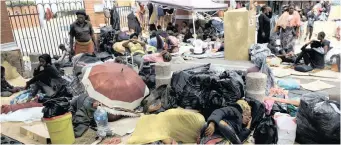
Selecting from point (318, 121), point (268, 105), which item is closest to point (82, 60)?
point (268, 105)

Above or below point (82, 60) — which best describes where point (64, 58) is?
below

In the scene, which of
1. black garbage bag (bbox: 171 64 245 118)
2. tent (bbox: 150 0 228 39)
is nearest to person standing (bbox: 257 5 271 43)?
tent (bbox: 150 0 228 39)

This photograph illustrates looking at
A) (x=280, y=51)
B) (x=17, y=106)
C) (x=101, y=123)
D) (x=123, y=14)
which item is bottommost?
(x=101, y=123)

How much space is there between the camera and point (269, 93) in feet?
18.2

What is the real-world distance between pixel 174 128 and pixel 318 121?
1.89 metres

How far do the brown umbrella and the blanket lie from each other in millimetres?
1059

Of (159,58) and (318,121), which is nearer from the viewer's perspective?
(318,121)

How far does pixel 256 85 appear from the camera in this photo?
180 inches

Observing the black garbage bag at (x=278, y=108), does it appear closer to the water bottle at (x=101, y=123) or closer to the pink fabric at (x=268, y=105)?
the pink fabric at (x=268, y=105)

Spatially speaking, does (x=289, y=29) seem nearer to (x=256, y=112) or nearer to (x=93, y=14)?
(x=256, y=112)

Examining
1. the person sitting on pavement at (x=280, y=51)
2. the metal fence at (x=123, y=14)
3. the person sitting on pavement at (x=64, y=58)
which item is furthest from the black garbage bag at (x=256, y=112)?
the metal fence at (x=123, y=14)

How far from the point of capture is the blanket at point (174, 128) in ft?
12.4

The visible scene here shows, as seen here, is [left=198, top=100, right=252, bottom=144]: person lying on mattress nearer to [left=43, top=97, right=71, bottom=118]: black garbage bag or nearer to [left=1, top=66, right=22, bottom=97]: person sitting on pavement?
[left=43, top=97, right=71, bottom=118]: black garbage bag

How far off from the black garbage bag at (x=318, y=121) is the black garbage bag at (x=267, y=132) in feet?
1.35
